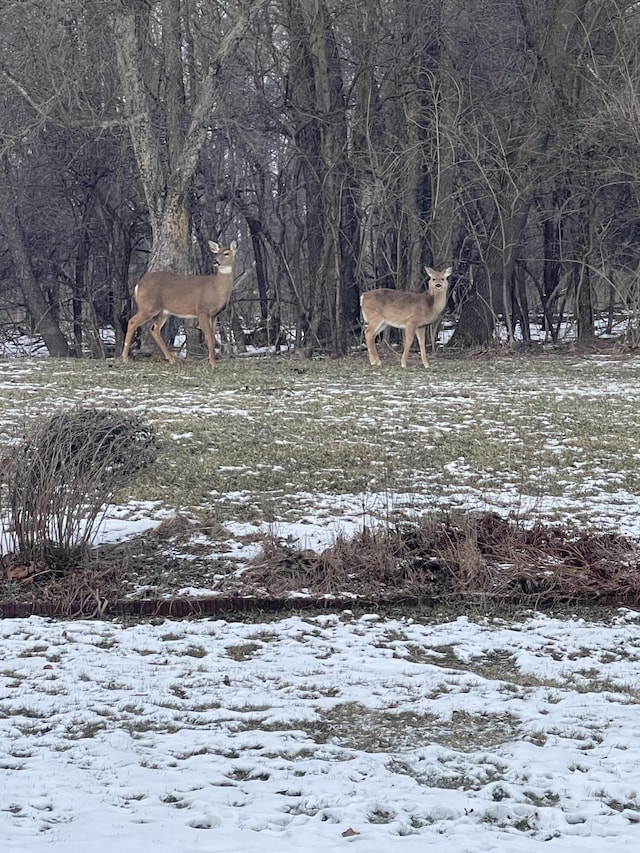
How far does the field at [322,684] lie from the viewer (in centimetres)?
387

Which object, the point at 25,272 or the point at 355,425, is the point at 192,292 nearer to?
the point at 355,425

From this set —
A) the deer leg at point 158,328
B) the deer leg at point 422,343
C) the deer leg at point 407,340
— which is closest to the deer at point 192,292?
the deer leg at point 158,328

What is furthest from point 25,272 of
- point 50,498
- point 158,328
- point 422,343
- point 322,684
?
point 322,684

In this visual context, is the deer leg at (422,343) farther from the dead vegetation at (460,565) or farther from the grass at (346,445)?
the dead vegetation at (460,565)

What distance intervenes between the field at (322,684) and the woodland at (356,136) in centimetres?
1201

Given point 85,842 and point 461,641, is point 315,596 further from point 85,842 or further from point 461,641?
point 85,842

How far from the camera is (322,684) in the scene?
5.24 m

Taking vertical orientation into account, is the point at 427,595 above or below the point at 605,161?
below

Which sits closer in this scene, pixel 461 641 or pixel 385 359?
pixel 461 641

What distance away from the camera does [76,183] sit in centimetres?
2800

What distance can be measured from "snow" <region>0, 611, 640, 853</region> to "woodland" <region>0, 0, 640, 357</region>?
15786mm

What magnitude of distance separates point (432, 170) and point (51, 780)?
68.6 ft

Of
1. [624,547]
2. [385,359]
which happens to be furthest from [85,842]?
[385,359]

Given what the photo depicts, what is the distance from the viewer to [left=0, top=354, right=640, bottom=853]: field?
387 cm
